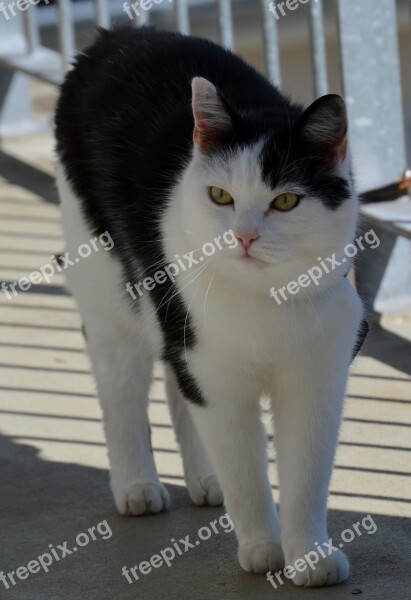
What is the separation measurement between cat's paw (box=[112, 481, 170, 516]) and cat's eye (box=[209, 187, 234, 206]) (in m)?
0.99

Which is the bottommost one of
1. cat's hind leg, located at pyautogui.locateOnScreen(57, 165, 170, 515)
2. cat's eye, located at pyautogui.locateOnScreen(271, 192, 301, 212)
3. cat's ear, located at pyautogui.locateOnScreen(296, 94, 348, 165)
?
cat's hind leg, located at pyautogui.locateOnScreen(57, 165, 170, 515)

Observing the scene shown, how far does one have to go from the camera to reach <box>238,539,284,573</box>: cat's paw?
2678mm

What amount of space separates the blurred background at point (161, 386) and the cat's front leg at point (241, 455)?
0.08 metres

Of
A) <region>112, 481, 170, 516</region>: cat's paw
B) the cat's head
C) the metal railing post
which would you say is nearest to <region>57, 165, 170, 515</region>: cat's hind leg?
<region>112, 481, 170, 516</region>: cat's paw

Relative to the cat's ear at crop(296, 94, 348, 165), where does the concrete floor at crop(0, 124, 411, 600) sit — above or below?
below

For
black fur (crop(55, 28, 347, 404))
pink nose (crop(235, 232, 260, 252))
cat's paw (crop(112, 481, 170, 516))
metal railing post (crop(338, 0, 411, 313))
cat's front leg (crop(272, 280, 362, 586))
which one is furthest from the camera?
metal railing post (crop(338, 0, 411, 313))

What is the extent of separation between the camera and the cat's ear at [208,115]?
2.54 metres

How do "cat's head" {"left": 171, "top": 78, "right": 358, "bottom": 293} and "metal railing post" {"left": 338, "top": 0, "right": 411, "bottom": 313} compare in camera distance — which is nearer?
"cat's head" {"left": 171, "top": 78, "right": 358, "bottom": 293}

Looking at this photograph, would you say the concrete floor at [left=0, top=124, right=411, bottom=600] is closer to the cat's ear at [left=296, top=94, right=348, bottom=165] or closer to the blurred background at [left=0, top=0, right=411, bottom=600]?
the blurred background at [left=0, top=0, right=411, bottom=600]

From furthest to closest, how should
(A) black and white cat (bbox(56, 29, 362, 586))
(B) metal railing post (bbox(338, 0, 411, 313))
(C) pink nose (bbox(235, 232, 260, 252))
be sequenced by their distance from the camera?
(B) metal railing post (bbox(338, 0, 411, 313))
(A) black and white cat (bbox(56, 29, 362, 586))
(C) pink nose (bbox(235, 232, 260, 252))

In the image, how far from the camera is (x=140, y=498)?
123 inches

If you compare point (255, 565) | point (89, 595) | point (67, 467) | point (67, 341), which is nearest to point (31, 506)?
point (67, 467)

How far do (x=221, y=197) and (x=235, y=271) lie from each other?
0.55 ft

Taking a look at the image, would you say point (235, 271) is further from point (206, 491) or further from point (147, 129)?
point (206, 491)
